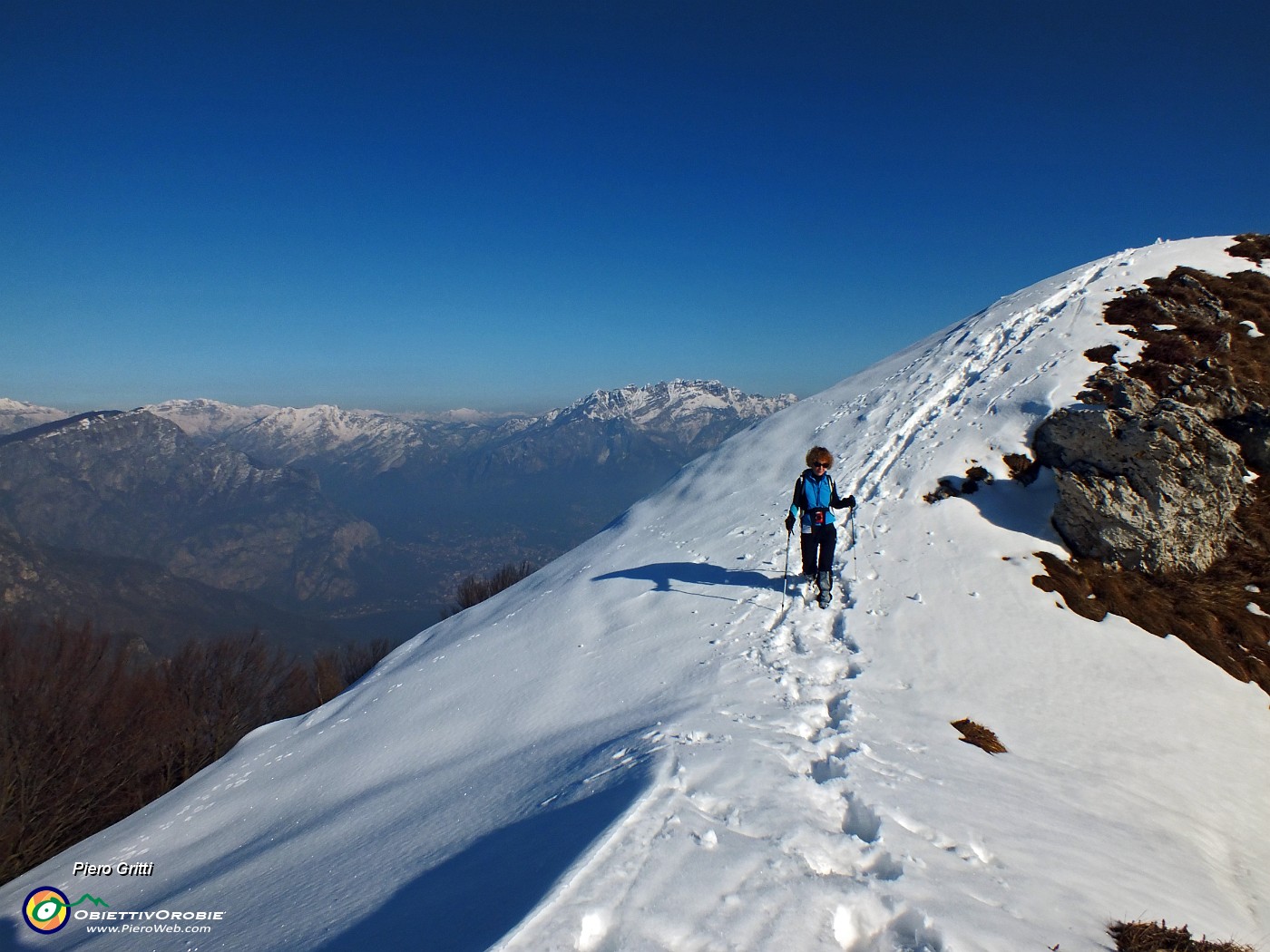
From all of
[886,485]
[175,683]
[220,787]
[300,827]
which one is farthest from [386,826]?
[175,683]

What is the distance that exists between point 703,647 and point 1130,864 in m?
6.09

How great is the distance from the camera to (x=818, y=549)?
11.9 meters

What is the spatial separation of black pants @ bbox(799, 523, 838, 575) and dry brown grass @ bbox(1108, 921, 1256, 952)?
7.27 m

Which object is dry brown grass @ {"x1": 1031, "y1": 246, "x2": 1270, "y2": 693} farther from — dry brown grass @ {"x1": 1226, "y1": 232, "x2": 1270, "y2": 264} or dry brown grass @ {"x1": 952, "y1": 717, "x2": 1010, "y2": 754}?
dry brown grass @ {"x1": 952, "y1": 717, "x2": 1010, "y2": 754}

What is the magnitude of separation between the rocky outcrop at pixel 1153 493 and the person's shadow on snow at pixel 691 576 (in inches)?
294

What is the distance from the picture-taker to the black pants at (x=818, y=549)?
450 inches

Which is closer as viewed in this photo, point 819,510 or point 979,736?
point 979,736

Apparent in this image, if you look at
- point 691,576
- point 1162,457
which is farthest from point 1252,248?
point 691,576

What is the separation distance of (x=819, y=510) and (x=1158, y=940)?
25.2 feet

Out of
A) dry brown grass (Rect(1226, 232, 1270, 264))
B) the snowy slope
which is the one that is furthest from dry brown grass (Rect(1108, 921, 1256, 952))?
dry brown grass (Rect(1226, 232, 1270, 264))

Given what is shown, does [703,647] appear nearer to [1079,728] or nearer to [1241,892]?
[1079,728]

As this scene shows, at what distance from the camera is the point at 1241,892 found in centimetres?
593

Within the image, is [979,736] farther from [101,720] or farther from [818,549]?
[101,720]

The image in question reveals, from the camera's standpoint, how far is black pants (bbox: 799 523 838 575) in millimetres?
11438
